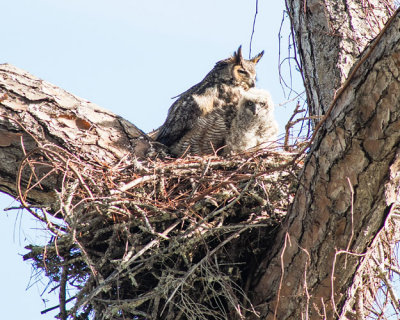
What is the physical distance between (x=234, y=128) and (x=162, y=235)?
4.95 ft

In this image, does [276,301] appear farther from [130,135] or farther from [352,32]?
[352,32]

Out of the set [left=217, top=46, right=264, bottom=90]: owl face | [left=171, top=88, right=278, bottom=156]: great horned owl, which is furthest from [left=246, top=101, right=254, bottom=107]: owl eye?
[left=217, top=46, right=264, bottom=90]: owl face

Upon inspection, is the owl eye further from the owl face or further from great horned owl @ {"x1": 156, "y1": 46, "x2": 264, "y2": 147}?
the owl face

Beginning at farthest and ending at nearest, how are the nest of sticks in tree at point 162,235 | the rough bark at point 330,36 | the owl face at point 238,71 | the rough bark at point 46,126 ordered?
1. the owl face at point 238,71
2. the rough bark at point 330,36
3. the rough bark at point 46,126
4. the nest of sticks in tree at point 162,235

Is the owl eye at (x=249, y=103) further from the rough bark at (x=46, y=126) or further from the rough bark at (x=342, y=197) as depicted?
the rough bark at (x=342, y=197)

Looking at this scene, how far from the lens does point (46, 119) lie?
3.27 m

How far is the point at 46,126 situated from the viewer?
3246 millimetres

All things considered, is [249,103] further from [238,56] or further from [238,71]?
[238,56]

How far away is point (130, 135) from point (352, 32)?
1.59 meters

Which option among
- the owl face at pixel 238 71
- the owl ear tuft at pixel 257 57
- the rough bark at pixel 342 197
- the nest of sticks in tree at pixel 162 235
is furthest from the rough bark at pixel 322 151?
the owl ear tuft at pixel 257 57

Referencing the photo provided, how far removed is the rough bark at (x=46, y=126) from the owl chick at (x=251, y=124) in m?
0.82

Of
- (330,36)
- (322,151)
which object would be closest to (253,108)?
(330,36)

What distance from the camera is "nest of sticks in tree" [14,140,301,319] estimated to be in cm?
273

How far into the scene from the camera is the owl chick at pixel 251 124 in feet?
13.1
